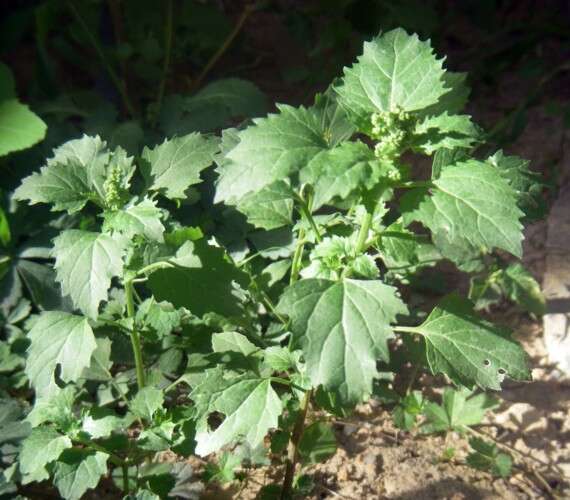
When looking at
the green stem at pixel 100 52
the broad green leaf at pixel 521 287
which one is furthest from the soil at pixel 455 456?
the green stem at pixel 100 52

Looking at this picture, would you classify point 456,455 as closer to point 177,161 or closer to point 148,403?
point 148,403

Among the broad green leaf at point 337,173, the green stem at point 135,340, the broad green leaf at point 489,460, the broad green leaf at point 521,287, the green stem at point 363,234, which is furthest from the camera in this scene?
the broad green leaf at point 521,287

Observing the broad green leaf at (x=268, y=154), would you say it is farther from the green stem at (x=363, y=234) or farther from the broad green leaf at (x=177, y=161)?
the broad green leaf at (x=177, y=161)

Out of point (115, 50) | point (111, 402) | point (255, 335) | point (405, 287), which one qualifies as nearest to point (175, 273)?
point (255, 335)

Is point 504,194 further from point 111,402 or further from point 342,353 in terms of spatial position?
point 111,402

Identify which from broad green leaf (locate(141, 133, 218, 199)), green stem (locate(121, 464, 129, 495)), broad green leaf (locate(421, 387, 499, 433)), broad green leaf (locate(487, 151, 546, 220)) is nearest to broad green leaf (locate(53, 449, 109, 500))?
green stem (locate(121, 464, 129, 495))

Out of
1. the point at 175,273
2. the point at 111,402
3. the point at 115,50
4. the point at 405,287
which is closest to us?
the point at 175,273
